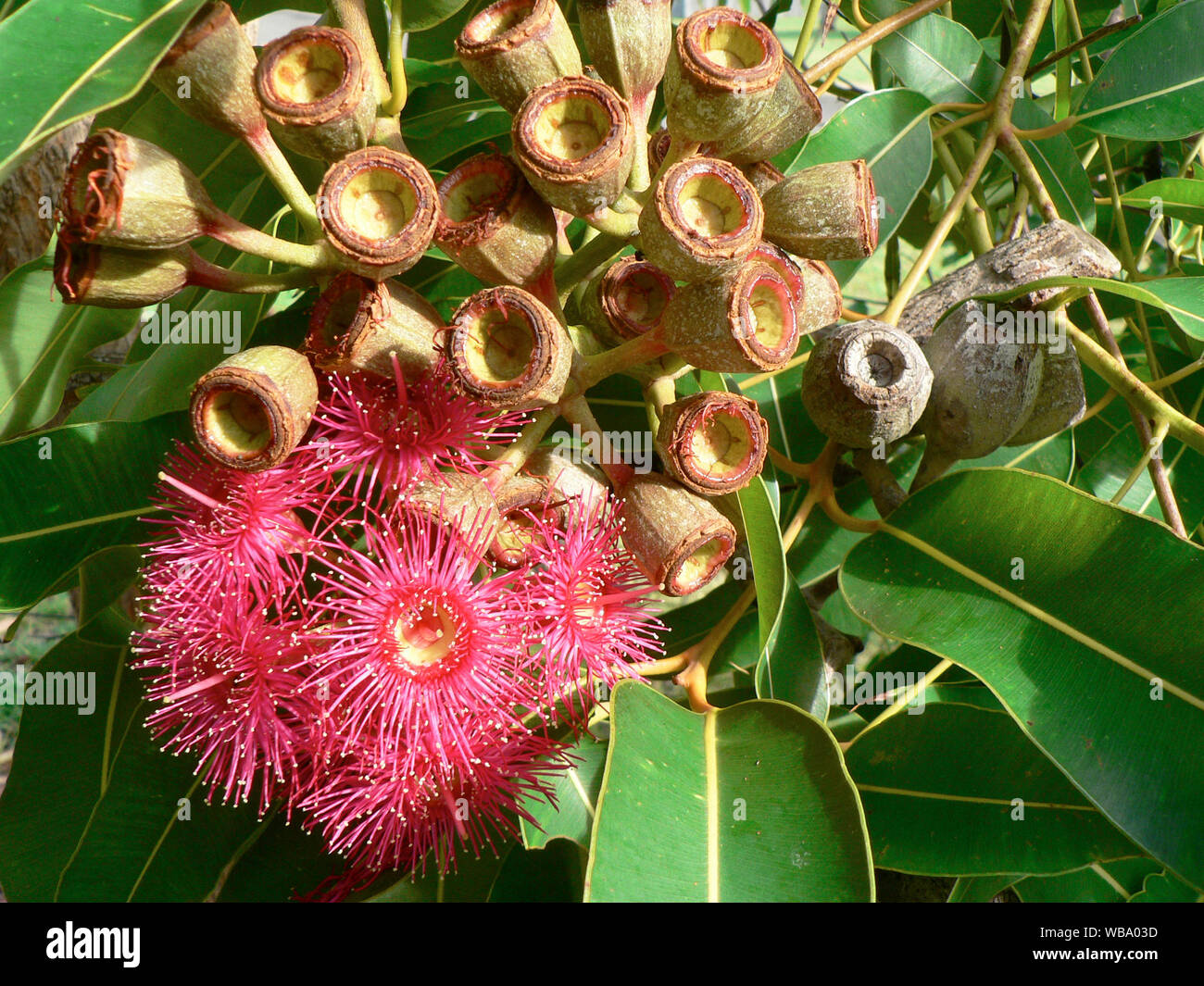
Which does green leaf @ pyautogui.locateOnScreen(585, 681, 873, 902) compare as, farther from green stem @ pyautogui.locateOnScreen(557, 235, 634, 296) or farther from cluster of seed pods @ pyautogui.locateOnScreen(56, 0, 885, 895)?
green stem @ pyautogui.locateOnScreen(557, 235, 634, 296)

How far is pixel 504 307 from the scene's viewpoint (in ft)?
2.96

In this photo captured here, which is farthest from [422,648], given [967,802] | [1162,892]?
[1162,892]

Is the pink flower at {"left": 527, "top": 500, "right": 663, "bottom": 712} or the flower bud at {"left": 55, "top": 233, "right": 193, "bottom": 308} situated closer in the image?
the flower bud at {"left": 55, "top": 233, "right": 193, "bottom": 308}

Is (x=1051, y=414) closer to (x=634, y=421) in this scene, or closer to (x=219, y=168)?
(x=634, y=421)

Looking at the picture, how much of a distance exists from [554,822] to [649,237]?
69 cm

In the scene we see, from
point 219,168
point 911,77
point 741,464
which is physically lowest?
point 741,464

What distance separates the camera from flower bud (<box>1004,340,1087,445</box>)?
4.04 feet

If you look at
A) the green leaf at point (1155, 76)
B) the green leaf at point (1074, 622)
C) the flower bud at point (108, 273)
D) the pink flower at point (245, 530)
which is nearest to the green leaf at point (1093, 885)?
the green leaf at point (1074, 622)

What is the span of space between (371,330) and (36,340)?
1.92 ft

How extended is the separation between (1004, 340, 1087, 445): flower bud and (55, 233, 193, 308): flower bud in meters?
1.01

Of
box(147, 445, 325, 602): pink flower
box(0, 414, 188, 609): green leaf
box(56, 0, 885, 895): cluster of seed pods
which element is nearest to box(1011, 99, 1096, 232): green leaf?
box(56, 0, 885, 895): cluster of seed pods

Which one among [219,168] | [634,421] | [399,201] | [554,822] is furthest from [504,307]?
[219,168]

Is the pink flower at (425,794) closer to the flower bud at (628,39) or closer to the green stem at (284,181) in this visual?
the green stem at (284,181)

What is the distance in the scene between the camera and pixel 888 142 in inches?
54.6
